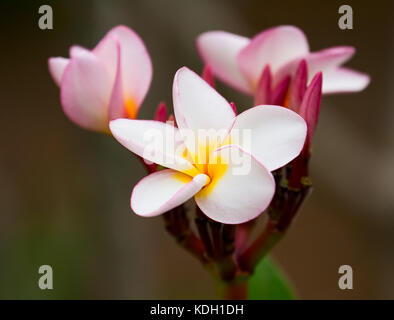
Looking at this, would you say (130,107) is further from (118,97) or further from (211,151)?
(211,151)

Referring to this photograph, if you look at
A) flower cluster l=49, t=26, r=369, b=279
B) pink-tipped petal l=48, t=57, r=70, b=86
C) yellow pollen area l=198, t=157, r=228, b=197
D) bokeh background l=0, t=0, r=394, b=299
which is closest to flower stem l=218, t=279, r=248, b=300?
flower cluster l=49, t=26, r=369, b=279

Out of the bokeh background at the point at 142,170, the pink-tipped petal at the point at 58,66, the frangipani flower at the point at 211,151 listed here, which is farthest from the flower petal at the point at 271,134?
the bokeh background at the point at 142,170

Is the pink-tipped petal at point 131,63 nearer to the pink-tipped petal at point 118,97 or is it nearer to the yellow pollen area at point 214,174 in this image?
the pink-tipped petal at point 118,97

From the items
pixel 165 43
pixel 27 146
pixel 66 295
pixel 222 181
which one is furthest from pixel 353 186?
pixel 222 181

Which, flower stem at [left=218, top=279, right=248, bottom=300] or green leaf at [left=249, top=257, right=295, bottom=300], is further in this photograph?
green leaf at [left=249, top=257, right=295, bottom=300]

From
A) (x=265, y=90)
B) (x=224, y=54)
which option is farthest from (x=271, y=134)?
(x=224, y=54)

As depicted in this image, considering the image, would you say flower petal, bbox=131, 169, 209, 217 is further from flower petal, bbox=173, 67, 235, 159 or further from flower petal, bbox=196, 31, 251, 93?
flower petal, bbox=196, 31, 251, 93

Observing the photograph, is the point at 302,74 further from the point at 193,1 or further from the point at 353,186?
the point at 353,186
